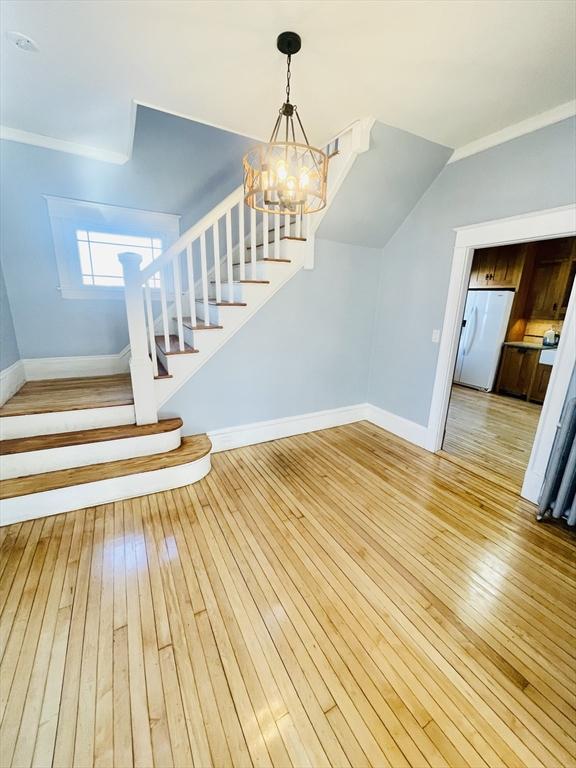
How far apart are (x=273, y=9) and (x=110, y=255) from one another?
2617 millimetres

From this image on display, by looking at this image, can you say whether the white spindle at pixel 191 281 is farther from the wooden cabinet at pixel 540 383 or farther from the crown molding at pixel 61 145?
the wooden cabinet at pixel 540 383

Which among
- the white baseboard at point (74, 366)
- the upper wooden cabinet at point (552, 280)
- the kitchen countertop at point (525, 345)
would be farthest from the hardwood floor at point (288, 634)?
the upper wooden cabinet at point (552, 280)

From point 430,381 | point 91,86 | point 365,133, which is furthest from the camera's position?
point 430,381

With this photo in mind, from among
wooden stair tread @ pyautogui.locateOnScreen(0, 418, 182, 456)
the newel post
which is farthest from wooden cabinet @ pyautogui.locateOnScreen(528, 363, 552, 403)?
the newel post

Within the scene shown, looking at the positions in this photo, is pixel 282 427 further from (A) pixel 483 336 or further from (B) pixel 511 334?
(B) pixel 511 334

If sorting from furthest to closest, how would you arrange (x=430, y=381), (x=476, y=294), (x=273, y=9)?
1. (x=476, y=294)
2. (x=430, y=381)
3. (x=273, y=9)

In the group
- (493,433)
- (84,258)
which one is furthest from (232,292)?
(493,433)

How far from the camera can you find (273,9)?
1.41 m

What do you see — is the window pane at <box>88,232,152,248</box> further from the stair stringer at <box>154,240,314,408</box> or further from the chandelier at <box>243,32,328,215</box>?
the chandelier at <box>243,32,328,215</box>

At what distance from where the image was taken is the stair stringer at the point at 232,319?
268 centimetres

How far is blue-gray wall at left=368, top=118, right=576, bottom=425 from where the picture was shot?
2166 millimetres

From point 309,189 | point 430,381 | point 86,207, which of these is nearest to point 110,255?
point 86,207

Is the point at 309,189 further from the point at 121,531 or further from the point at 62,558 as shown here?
the point at 62,558

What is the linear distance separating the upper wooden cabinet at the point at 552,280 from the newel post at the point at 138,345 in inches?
226
